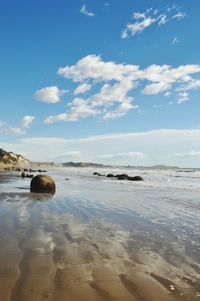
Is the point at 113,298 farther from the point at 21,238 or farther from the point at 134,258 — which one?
the point at 21,238

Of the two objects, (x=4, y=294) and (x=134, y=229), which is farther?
(x=134, y=229)

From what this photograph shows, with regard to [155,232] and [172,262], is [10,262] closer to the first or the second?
[172,262]

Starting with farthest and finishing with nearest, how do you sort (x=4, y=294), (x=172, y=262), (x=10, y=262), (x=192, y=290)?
(x=172, y=262), (x=10, y=262), (x=192, y=290), (x=4, y=294)

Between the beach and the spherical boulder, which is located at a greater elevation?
the spherical boulder

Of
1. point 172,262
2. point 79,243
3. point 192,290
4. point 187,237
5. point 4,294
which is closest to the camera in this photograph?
point 4,294

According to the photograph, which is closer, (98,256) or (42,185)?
(98,256)

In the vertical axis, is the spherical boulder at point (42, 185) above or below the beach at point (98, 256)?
above

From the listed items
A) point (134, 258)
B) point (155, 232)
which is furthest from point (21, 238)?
point (155, 232)

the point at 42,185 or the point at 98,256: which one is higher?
the point at 42,185

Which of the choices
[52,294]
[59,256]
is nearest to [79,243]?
[59,256]

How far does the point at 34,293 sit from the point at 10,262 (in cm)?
173

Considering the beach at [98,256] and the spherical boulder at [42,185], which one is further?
the spherical boulder at [42,185]

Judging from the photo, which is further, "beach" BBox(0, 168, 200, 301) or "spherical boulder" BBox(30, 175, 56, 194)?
"spherical boulder" BBox(30, 175, 56, 194)

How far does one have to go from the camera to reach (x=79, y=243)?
27.9 ft
